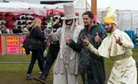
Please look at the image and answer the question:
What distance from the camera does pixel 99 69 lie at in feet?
24.7

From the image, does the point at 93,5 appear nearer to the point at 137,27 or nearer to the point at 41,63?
the point at 41,63

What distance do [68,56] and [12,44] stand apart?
460 inches

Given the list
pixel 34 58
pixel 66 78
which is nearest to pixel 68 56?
pixel 66 78

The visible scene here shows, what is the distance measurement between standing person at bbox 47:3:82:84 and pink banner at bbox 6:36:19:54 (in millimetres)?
11400

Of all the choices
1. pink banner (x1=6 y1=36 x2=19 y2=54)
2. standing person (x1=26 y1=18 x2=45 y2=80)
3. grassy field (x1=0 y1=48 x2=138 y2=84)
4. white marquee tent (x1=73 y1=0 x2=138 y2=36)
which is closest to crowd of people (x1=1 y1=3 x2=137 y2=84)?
standing person (x1=26 y1=18 x2=45 y2=80)

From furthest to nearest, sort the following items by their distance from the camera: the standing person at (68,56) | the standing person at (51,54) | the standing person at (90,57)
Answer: the standing person at (51,54)
the standing person at (68,56)
the standing person at (90,57)

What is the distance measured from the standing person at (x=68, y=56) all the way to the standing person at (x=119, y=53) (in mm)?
971

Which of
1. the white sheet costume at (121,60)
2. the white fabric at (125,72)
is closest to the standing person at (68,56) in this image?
the white sheet costume at (121,60)

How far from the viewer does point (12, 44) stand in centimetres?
1945

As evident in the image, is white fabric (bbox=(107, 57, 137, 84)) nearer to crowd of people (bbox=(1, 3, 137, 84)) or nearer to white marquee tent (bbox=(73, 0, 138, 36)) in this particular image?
crowd of people (bbox=(1, 3, 137, 84))

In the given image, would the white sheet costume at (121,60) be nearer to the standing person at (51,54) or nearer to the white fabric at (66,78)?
the white fabric at (66,78)

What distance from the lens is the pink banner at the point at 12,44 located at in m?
19.5

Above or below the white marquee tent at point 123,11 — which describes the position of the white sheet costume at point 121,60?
above

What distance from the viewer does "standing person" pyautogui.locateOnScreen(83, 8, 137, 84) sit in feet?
22.5
